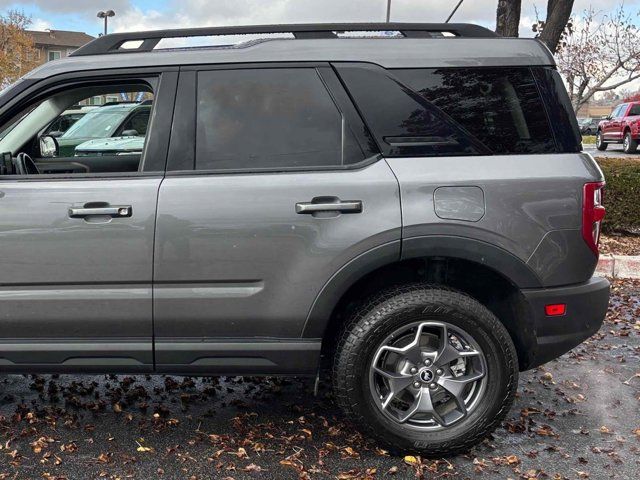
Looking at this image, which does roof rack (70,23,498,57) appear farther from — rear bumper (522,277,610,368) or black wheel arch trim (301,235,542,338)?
rear bumper (522,277,610,368)

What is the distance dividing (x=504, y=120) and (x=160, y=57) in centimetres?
169

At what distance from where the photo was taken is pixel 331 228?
3074 millimetres

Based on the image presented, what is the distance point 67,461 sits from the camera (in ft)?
10.5

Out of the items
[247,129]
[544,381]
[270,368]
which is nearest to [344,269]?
[270,368]

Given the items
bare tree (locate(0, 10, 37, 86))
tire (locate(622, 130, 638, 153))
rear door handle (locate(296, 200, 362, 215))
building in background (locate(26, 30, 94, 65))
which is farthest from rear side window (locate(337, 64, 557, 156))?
building in background (locate(26, 30, 94, 65))

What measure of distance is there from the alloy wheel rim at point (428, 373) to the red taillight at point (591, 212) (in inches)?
28.7

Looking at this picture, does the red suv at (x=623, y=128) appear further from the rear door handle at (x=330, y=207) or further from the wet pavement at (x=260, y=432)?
the rear door handle at (x=330, y=207)

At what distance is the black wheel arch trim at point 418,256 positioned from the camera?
308cm

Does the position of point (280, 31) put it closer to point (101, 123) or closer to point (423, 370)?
point (423, 370)

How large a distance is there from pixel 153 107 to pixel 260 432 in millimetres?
1743

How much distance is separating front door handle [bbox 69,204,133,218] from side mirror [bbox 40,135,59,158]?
1259 millimetres

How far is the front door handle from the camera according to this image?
3076mm

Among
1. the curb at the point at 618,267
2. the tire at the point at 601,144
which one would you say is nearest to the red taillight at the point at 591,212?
the curb at the point at 618,267

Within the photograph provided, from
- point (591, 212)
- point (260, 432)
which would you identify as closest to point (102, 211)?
point (260, 432)
